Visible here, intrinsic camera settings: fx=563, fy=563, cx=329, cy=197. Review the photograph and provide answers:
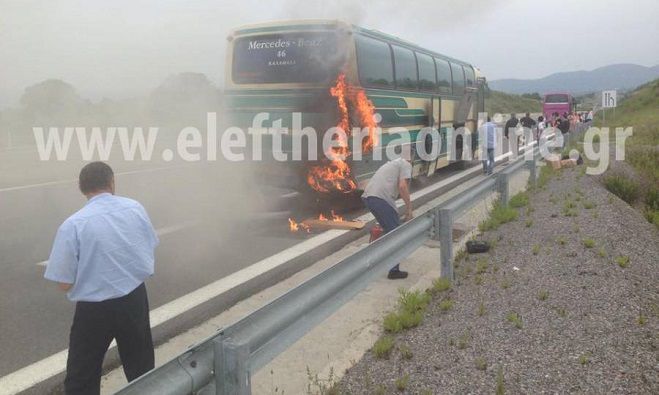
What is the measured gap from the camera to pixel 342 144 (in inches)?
355

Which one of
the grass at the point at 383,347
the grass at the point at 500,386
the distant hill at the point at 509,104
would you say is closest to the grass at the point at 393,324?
the grass at the point at 383,347

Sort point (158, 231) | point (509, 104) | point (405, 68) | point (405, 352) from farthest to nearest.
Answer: point (509, 104)
point (405, 68)
point (158, 231)
point (405, 352)

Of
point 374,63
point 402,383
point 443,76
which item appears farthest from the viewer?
point 443,76

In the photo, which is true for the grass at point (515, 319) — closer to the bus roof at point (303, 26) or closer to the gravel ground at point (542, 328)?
the gravel ground at point (542, 328)

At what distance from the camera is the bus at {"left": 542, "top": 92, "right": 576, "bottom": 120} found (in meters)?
39.9

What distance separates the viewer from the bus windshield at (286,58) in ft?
29.1

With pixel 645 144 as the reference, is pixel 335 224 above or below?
below

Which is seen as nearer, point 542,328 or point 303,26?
point 542,328

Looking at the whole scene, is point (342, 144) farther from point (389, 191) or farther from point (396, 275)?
point (396, 275)

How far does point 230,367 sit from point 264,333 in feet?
1.28

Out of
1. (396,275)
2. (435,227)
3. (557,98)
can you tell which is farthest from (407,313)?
(557,98)

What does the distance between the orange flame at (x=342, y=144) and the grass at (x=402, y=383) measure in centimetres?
595

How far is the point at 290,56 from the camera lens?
9.07m

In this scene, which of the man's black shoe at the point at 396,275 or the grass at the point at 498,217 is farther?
the grass at the point at 498,217
